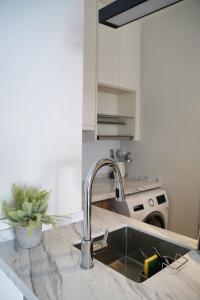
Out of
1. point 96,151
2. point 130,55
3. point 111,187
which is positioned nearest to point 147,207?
point 111,187

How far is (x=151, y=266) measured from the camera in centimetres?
96

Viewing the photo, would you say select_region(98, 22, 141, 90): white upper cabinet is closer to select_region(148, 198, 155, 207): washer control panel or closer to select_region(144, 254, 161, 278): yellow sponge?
select_region(148, 198, 155, 207): washer control panel

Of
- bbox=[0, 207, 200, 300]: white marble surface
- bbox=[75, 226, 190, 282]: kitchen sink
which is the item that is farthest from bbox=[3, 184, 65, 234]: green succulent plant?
bbox=[75, 226, 190, 282]: kitchen sink

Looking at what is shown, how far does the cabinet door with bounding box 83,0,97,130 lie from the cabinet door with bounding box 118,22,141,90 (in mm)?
448

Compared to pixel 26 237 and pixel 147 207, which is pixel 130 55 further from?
pixel 26 237

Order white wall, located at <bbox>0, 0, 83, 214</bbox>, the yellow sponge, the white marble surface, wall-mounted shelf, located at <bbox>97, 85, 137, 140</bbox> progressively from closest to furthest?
the white marble surface → the yellow sponge → white wall, located at <bbox>0, 0, 83, 214</bbox> → wall-mounted shelf, located at <bbox>97, 85, 137, 140</bbox>

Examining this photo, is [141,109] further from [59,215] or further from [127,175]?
[59,215]

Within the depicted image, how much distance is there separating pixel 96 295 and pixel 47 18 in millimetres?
1241

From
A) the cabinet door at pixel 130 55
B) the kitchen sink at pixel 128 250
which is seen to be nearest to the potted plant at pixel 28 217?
the kitchen sink at pixel 128 250

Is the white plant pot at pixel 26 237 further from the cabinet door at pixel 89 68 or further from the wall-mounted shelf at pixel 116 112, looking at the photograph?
the wall-mounted shelf at pixel 116 112

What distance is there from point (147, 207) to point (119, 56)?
1653mm

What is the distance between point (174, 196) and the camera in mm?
2500

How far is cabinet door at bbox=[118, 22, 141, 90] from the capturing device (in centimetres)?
260

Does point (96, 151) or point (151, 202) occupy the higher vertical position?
point (96, 151)
